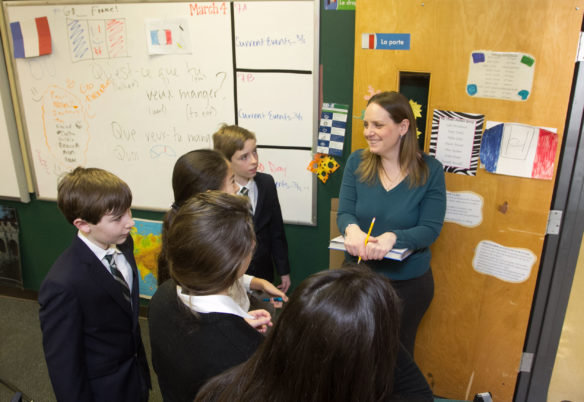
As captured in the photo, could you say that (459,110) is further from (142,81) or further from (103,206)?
(142,81)

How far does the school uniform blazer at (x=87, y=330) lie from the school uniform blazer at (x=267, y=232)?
25.5 inches

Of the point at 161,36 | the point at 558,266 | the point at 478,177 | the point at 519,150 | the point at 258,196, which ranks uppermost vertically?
the point at 161,36

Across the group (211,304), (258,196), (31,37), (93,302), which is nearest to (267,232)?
(258,196)

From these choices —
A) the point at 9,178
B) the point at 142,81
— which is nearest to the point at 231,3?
the point at 142,81

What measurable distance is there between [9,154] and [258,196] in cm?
207

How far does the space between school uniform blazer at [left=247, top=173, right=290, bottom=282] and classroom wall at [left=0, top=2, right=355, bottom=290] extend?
433mm

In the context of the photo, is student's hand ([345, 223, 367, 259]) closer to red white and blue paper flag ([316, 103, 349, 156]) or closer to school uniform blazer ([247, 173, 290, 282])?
school uniform blazer ([247, 173, 290, 282])

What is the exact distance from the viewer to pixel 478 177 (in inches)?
77.2

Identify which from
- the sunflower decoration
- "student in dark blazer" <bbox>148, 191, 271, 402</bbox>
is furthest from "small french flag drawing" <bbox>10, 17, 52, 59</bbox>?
"student in dark blazer" <bbox>148, 191, 271, 402</bbox>

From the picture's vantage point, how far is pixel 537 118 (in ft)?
5.93

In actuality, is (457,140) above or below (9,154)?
above

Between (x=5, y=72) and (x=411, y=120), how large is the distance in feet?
8.85

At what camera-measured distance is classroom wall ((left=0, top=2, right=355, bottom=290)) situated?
2266mm

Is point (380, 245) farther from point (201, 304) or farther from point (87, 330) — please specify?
point (87, 330)
